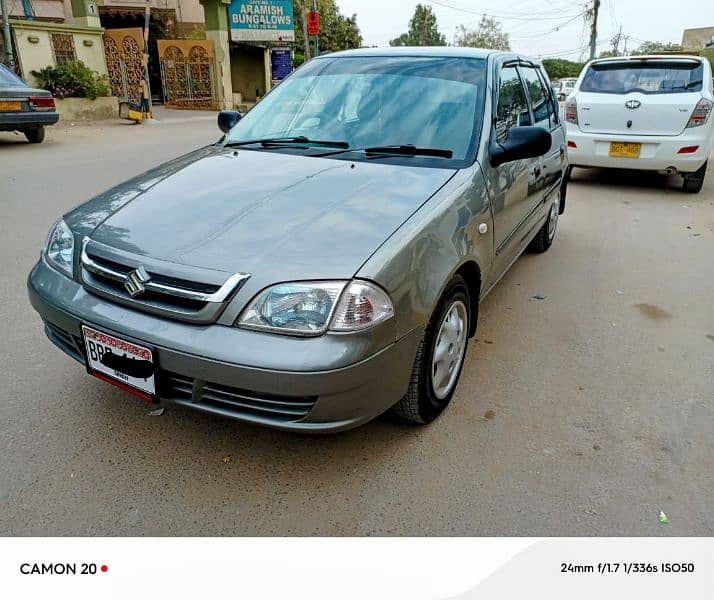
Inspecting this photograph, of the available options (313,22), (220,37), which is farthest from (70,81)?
(313,22)

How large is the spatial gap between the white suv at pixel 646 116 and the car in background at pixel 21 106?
8.80 metres

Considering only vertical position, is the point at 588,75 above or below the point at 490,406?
above

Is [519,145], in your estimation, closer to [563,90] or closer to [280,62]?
[563,90]

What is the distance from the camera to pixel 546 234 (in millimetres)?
5176

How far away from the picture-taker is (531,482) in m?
2.32

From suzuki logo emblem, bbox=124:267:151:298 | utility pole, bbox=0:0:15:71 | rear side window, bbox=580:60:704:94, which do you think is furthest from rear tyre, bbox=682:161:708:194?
utility pole, bbox=0:0:15:71

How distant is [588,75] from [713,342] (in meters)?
5.61

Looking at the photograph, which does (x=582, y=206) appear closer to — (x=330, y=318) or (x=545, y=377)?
(x=545, y=377)

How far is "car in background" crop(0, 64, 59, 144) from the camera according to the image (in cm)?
969

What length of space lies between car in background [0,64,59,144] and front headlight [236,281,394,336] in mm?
10003

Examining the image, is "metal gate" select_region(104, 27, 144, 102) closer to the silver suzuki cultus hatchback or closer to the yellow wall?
the yellow wall

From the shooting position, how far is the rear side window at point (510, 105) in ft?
10.7

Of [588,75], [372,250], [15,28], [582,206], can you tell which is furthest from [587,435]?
[15,28]

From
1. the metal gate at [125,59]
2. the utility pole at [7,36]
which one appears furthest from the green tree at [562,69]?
the utility pole at [7,36]
